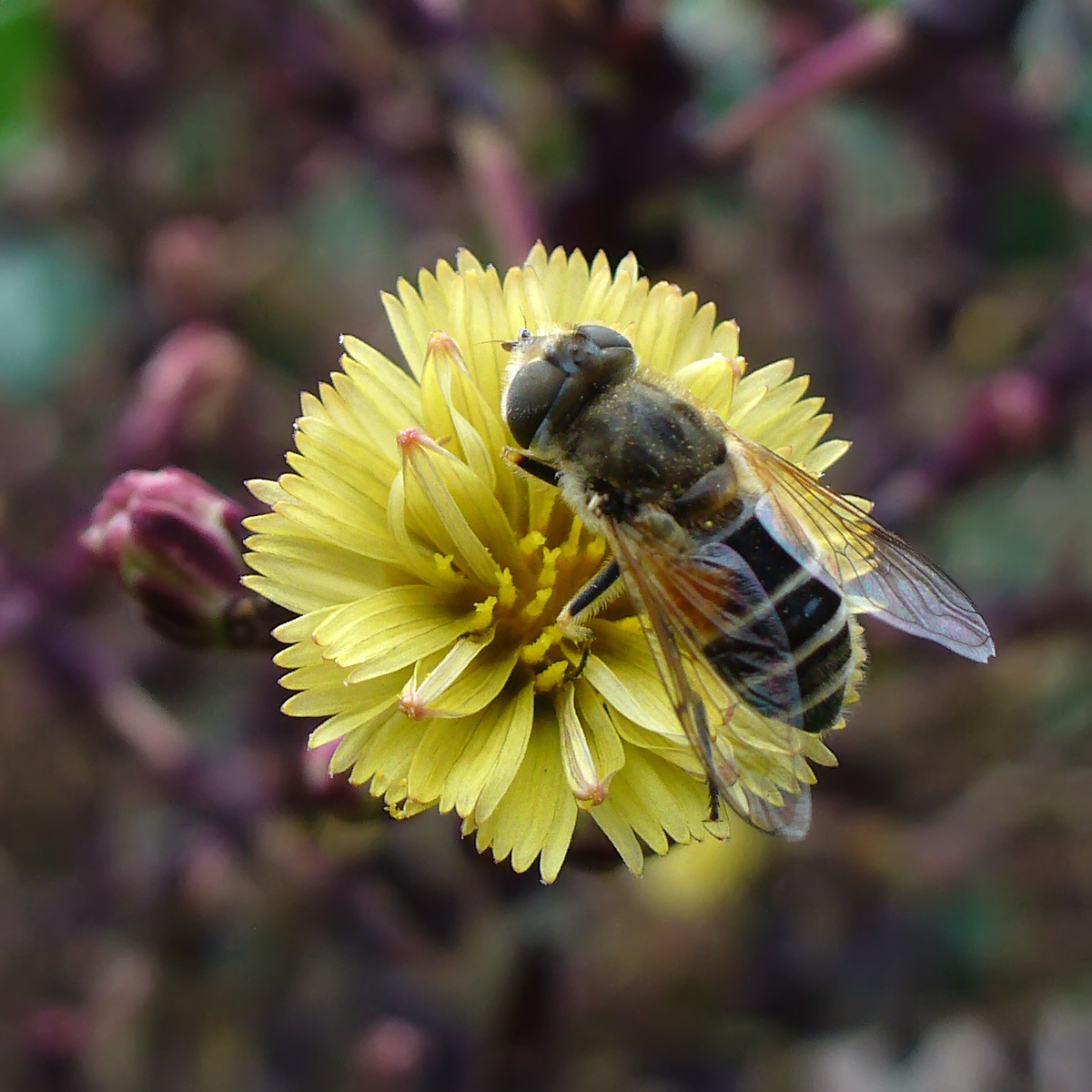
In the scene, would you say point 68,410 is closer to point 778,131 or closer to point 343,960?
point 343,960

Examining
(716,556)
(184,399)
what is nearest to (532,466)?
(716,556)

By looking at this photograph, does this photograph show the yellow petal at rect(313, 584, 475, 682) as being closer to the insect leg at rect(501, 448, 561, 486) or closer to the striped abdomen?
the insect leg at rect(501, 448, 561, 486)

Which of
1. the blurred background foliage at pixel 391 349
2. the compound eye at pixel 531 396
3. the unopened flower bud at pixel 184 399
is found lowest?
the blurred background foliage at pixel 391 349

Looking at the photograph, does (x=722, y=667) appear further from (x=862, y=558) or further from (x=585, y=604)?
(x=862, y=558)

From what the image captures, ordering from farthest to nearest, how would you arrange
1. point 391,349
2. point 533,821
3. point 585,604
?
1. point 391,349
2. point 585,604
3. point 533,821

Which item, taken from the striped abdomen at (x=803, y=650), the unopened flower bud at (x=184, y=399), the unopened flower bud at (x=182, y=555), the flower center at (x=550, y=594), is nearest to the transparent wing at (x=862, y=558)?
the striped abdomen at (x=803, y=650)

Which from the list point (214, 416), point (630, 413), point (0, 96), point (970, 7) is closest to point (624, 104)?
point (970, 7)

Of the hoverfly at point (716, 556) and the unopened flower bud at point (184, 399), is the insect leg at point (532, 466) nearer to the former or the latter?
the hoverfly at point (716, 556)
